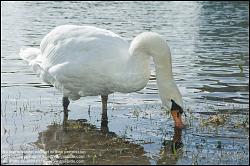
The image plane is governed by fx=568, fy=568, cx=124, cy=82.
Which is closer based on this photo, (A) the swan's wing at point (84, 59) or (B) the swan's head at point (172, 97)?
(B) the swan's head at point (172, 97)

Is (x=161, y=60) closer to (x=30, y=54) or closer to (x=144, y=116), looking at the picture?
(x=144, y=116)

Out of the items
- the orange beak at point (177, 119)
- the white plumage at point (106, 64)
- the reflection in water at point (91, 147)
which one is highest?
the white plumage at point (106, 64)

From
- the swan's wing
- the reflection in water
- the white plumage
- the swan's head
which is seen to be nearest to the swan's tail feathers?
the swan's wing

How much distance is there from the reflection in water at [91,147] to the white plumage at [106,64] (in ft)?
2.61

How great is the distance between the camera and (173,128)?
11.7 m

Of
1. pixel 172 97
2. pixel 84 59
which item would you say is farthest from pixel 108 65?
pixel 172 97

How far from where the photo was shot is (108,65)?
11.1m

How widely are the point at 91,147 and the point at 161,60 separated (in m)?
2.18

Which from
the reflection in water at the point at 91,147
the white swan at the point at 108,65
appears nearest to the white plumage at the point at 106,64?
the white swan at the point at 108,65

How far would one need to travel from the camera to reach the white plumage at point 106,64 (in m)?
11.0

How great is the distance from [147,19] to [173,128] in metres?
34.2

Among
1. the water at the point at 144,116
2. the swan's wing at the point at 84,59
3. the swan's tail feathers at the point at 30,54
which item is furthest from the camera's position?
the swan's tail feathers at the point at 30,54

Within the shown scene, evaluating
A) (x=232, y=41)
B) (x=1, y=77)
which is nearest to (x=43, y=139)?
(x=1, y=77)

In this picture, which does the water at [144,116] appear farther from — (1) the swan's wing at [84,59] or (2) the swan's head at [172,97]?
(1) the swan's wing at [84,59]
